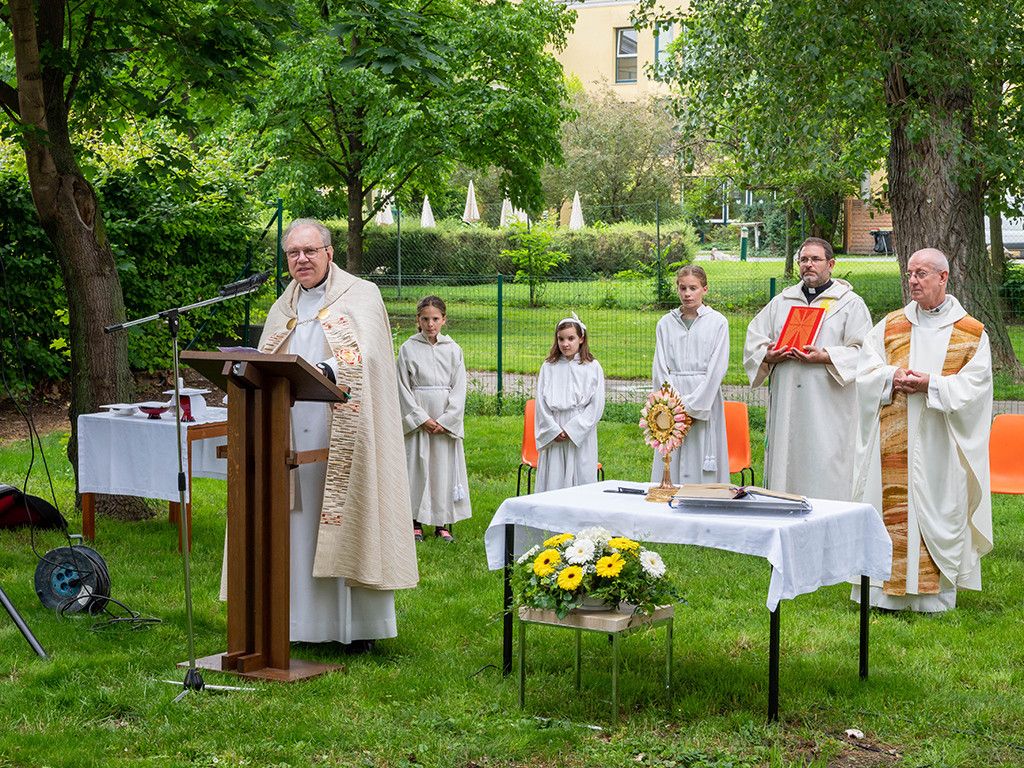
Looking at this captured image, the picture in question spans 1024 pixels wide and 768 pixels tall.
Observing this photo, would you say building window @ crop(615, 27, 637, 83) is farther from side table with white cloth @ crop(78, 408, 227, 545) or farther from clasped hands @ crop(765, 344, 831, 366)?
side table with white cloth @ crop(78, 408, 227, 545)

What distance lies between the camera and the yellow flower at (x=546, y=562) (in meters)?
4.75

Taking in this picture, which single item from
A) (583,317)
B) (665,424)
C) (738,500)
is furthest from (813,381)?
(583,317)

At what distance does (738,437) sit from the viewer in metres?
8.98

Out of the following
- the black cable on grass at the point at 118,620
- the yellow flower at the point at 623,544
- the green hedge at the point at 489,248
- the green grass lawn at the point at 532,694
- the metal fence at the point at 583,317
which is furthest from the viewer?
the green hedge at the point at 489,248

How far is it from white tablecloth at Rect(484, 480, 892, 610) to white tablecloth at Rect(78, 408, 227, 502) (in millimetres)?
3251

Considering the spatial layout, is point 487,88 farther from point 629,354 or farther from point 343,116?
point 629,354

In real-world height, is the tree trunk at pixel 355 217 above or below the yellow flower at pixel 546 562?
above

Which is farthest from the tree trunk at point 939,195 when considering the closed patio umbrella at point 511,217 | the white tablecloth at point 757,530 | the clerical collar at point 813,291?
the closed patio umbrella at point 511,217

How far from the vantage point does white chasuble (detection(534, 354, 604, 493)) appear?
7609 mm

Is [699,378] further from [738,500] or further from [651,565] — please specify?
[651,565]

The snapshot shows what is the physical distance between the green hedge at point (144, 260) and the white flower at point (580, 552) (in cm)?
858

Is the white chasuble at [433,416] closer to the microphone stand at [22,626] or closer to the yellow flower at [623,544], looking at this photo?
the microphone stand at [22,626]

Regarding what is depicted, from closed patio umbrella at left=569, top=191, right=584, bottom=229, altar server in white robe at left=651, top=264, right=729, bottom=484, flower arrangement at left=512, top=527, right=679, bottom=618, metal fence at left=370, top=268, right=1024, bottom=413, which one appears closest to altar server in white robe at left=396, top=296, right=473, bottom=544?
altar server in white robe at left=651, top=264, right=729, bottom=484

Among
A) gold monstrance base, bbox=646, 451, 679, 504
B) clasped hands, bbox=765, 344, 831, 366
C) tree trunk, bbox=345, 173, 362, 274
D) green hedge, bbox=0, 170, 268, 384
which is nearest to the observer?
gold monstrance base, bbox=646, 451, 679, 504
